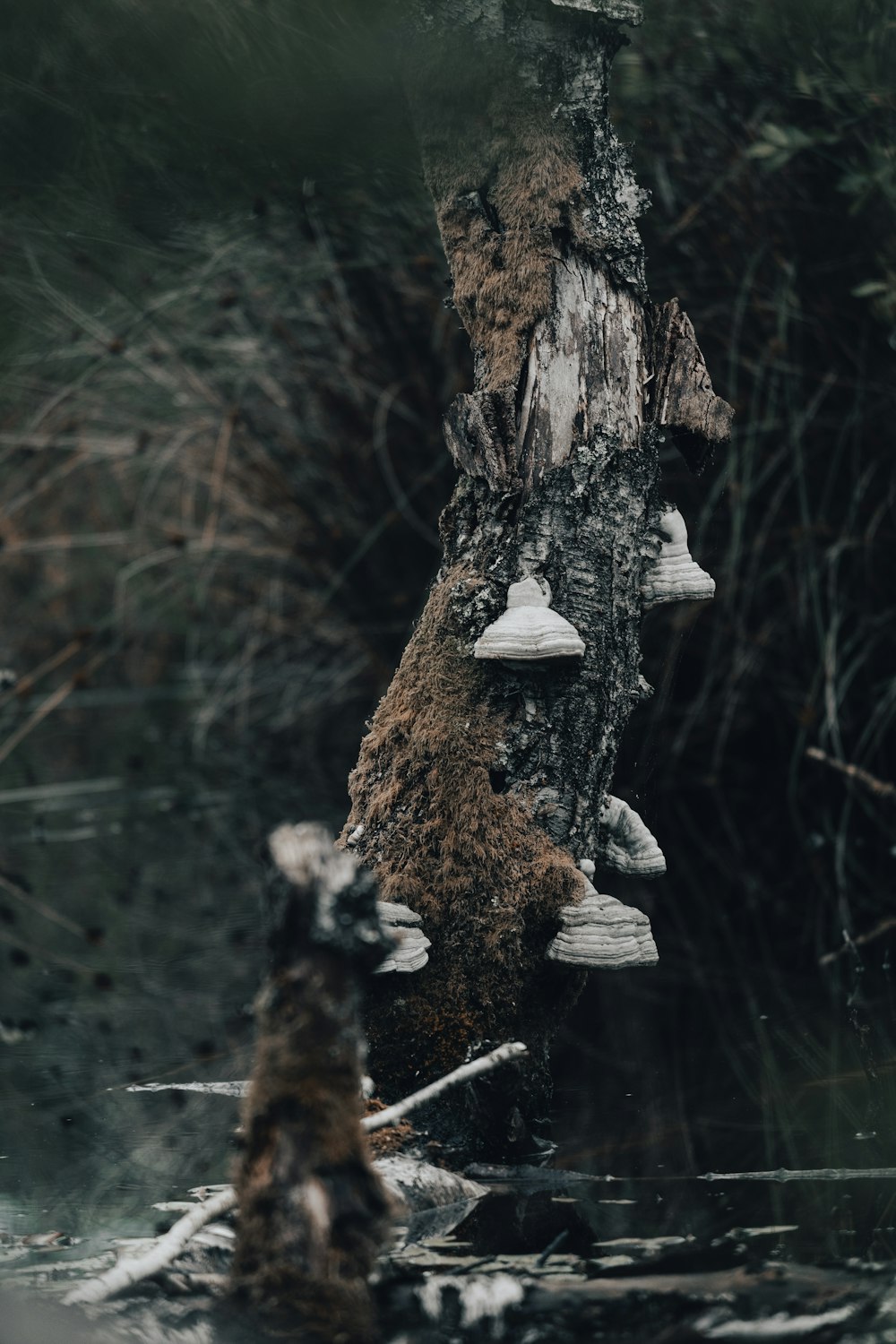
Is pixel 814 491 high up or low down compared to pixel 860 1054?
up

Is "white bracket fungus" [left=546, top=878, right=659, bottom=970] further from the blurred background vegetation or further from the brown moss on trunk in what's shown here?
the blurred background vegetation

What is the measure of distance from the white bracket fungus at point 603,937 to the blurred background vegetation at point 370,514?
0.35 meters

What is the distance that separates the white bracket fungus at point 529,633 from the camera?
2.01 metres

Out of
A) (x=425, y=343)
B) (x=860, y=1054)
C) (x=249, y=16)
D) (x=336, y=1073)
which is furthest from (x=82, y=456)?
(x=336, y=1073)

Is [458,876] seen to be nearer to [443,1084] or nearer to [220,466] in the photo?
[443,1084]

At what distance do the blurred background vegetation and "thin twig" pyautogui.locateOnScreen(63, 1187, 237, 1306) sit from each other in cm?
44

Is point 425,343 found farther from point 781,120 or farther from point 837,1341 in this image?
point 837,1341

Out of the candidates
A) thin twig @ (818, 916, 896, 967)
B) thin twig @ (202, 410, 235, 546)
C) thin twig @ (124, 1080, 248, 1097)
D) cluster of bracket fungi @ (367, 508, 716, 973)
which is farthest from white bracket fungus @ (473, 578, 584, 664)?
thin twig @ (202, 410, 235, 546)

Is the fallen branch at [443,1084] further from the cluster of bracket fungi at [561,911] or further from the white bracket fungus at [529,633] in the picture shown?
the white bracket fungus at [529,633]

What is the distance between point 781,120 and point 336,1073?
11.3 feet

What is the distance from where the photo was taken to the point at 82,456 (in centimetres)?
526

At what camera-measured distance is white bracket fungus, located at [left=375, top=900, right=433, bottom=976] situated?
6.50ft

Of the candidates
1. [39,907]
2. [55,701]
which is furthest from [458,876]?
[39,907]

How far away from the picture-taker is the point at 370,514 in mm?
5320
